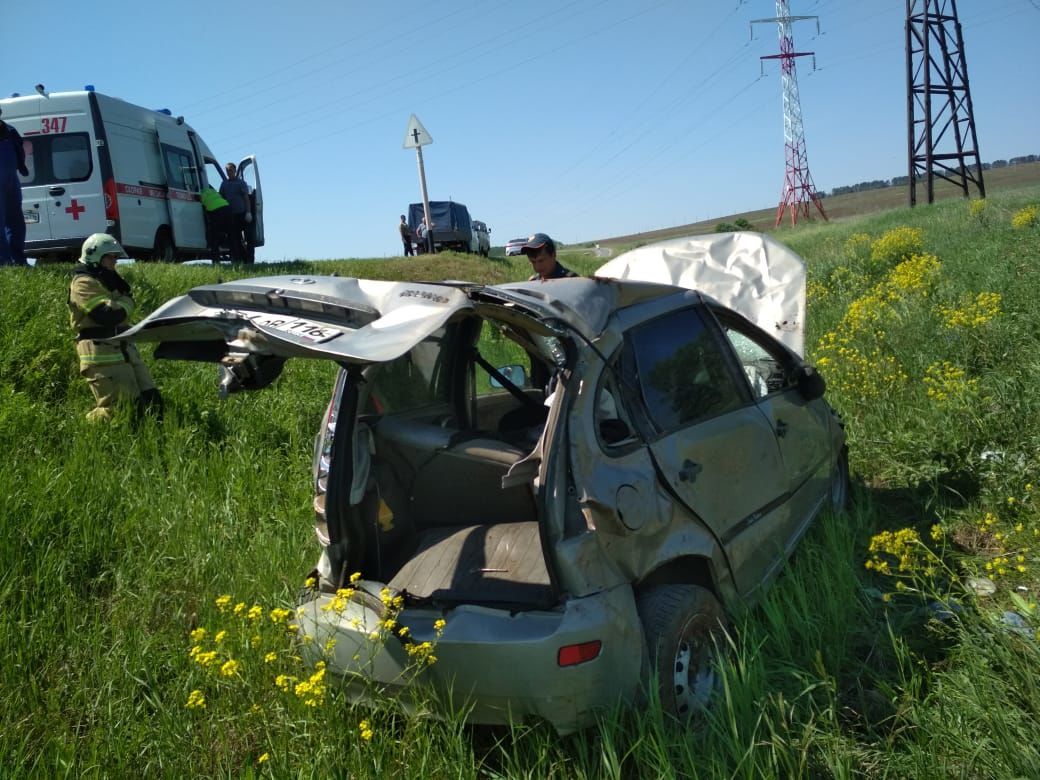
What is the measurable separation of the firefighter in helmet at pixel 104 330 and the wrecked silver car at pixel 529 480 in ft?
12.6

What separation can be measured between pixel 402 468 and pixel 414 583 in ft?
2.01

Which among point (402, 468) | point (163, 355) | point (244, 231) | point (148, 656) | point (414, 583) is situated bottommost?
point (148, 656)

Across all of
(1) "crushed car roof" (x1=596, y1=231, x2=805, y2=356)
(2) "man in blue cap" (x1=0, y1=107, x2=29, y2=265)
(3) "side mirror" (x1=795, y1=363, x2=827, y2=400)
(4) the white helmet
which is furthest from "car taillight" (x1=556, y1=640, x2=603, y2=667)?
(2) "man in blue cap" (x1=0, y1=107, x2=29, y2=265)

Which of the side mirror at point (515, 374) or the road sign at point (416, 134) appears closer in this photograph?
the side mirror at point (515, 374)

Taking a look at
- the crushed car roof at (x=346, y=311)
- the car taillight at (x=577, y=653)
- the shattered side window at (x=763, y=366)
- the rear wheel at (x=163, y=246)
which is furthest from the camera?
the rear wheel at (x=163, y=246)

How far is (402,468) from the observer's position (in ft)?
12.1

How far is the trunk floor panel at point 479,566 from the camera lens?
3.05 metres

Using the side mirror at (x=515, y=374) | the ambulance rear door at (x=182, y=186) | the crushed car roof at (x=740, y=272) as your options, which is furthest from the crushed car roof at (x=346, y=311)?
the ambulance rear door at (x=182, y=186)

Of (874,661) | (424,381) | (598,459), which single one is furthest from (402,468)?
(874,661)

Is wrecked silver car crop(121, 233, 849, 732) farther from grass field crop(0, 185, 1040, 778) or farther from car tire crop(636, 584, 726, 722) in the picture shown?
grass field crop(0, 185, 1040, 778)

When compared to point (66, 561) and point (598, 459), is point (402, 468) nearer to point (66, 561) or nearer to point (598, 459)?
point (598, 459)

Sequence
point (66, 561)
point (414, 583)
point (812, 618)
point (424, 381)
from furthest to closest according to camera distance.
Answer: point (66, 561), point (424, 381), point (812, 618), point (414, 583)

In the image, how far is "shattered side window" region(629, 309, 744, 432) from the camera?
3.40 metres

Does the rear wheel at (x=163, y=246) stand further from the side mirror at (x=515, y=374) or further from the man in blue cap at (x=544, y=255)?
the side mirror at (x=515, y=374)
